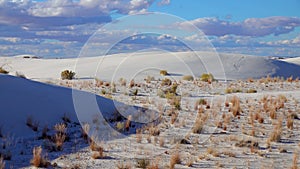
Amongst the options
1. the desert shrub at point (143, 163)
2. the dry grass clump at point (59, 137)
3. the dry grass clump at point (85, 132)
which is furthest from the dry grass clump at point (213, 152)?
the dry grass clump at point (59, 137)

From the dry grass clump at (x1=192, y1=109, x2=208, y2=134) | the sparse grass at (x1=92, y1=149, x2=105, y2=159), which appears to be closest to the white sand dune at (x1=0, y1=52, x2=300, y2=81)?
the dry grass clump at (x1=192, y1=109, x2=208, y2=134)

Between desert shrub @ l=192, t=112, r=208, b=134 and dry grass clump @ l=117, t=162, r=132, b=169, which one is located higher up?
desert shrub @ l=192, t=112, r=208, b=134

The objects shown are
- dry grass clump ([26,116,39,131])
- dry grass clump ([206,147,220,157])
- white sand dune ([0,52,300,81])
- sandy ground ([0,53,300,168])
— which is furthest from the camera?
white sand dune ([0,52,300,81])

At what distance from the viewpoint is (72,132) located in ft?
44.9

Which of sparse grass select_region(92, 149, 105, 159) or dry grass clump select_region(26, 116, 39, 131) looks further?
dry grass clump select_region(26, 116, 39, 131)

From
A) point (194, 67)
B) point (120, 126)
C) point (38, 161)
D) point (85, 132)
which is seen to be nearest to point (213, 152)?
point (85, 132)

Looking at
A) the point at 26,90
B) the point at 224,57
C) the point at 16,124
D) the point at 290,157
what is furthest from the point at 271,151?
the point at 224,57

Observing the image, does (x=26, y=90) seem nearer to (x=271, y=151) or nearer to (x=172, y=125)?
(x=172, y=125)

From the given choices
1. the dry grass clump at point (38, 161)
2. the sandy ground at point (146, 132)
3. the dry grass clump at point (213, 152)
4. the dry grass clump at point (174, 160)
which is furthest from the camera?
the dry grass clump at point (213, 152)

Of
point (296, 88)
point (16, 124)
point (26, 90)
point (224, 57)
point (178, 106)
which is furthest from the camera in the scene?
point (224, 57)

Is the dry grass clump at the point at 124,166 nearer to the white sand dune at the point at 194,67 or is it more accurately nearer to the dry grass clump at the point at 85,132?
the dry grass clump at the point at 85,132

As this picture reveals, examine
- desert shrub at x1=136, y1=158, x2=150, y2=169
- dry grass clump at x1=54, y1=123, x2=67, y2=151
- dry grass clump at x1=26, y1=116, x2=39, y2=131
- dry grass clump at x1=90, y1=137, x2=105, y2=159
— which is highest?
dry grass clump at x1=26, y1=116, x2=39, y2=131

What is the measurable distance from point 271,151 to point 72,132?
6.12 m

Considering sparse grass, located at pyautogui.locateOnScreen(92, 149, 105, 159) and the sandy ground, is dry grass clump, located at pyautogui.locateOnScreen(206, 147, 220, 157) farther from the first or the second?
sparse grass, located at pyautogui.locateOnScreen(92, 149, 105, 159)
